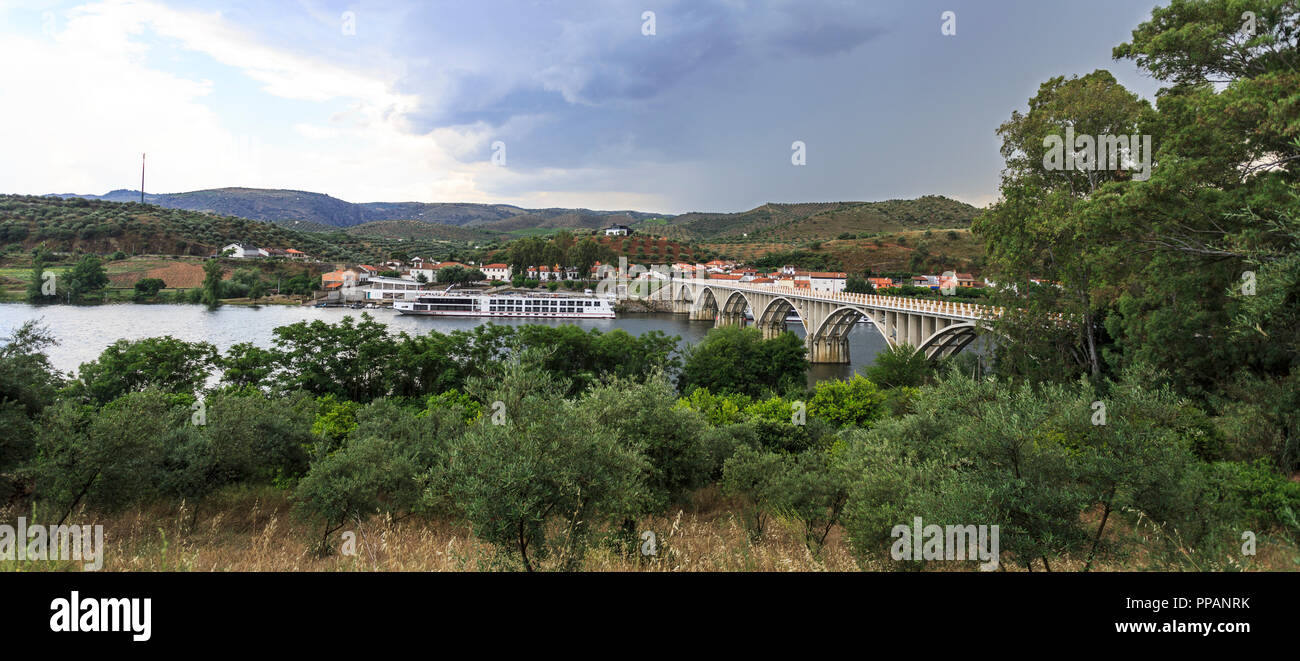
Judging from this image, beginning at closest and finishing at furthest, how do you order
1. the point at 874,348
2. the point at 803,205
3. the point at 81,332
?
the point at 81,332 < the point at 874,348 < the point at 803,205

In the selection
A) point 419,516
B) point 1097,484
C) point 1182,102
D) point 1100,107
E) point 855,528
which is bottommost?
point 419,516

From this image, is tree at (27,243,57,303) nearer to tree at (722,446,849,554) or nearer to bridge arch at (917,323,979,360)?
tree at (722,446,849,554)

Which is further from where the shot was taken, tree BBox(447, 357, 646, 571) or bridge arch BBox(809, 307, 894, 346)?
bridge arch BBox(809, 307, 894, 346)

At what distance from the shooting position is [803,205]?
7274 inches

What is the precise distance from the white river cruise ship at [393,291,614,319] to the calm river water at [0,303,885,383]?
1913mm

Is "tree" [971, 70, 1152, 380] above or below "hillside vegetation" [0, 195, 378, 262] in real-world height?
below

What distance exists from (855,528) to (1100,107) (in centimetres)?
1955

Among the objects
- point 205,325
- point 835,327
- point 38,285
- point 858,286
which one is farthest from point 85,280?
point 858,286

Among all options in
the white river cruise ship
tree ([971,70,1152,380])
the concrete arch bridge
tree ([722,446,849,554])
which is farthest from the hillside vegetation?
tree ([971,70,1152,380])

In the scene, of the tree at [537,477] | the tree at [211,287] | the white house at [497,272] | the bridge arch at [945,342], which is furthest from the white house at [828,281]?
the tree at [211,287]

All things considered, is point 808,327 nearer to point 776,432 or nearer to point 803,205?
point 776,432

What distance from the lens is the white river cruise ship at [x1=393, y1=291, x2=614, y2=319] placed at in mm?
74000

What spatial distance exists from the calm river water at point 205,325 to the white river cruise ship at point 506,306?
1.91 metres
